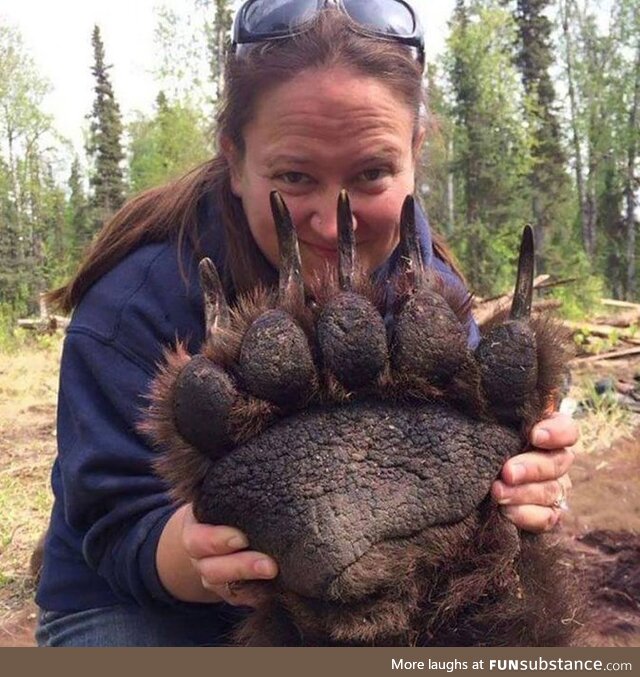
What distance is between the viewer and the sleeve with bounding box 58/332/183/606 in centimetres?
186

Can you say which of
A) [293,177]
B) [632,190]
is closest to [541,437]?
[293,177]

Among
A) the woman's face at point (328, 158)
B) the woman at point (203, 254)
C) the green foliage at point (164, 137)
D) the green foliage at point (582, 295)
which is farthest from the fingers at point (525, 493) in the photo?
the green foliage at point (164, 137)

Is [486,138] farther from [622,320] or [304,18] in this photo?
[304,18]

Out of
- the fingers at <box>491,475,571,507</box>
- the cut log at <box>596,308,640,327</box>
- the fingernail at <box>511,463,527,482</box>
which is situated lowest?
the fingers at <box>491,475,571,507</box>

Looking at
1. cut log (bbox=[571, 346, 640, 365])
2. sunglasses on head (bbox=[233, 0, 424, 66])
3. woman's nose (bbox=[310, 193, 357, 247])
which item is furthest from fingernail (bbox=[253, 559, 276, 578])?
cut log (bbox=[571, 346, 640, 365])

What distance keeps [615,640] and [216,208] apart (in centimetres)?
193

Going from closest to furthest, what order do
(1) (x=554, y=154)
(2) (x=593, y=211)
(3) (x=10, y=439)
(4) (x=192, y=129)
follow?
(3) (x=10, y=439)
(4) (x=192, y=129)
(1) (x=554, y=154)
(2) (x=593, y=211)

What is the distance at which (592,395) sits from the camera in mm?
7844

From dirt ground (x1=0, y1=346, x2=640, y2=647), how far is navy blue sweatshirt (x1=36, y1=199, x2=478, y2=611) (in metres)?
0.92

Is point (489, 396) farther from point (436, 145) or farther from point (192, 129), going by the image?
point (192, 129)

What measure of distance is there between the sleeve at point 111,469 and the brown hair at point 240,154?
1.00 feet

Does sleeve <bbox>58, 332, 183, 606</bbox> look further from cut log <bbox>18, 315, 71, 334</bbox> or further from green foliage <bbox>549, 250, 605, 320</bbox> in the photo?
green foliage <bbox>549, 250, 605, 320</bbox>

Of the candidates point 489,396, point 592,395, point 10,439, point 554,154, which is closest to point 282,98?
point 489,396

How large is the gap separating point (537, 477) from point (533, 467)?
3cm
